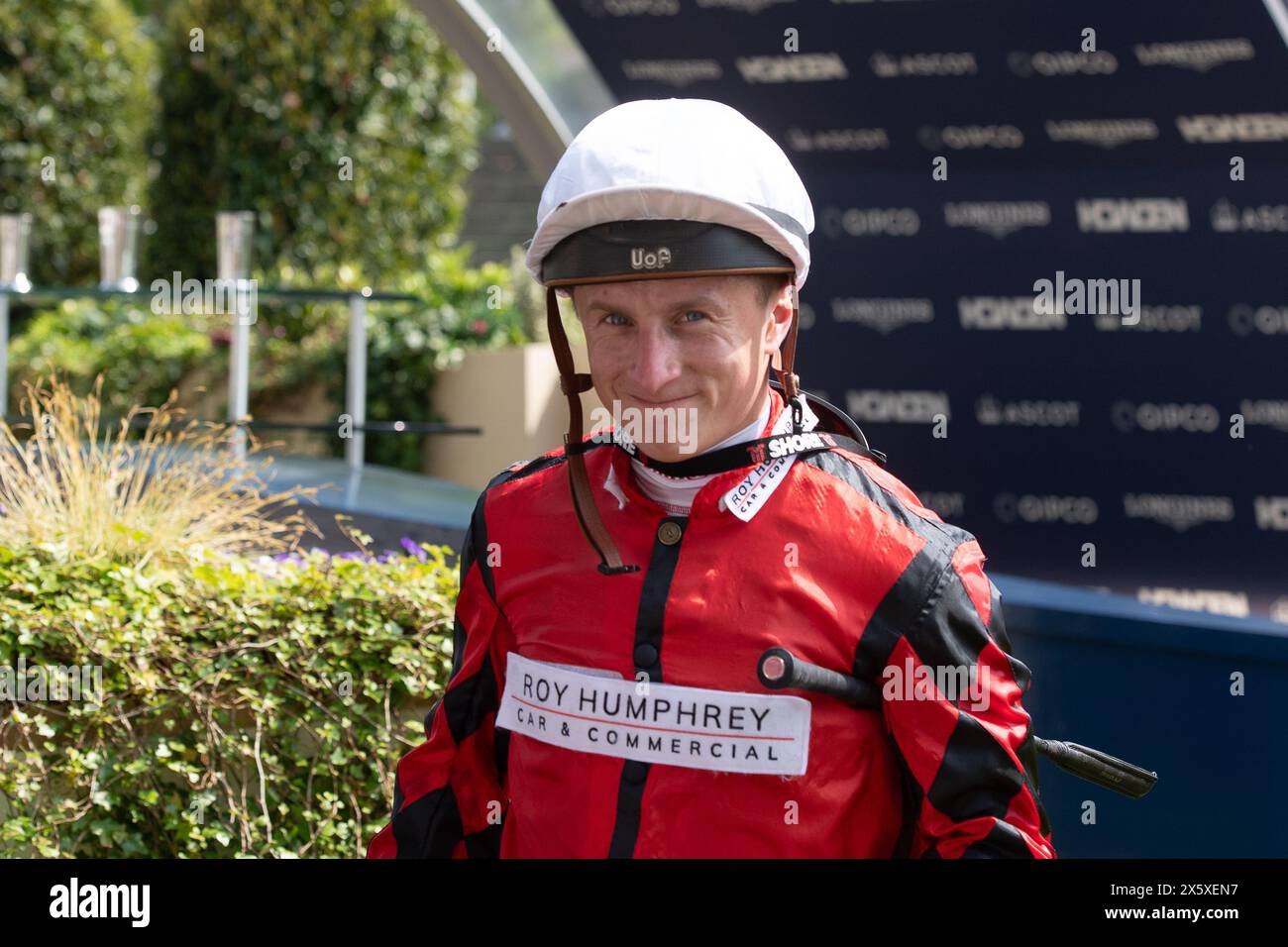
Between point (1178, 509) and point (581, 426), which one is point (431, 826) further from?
point (1178, 509)

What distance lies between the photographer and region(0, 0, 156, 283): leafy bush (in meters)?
12.6

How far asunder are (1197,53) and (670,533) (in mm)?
3169

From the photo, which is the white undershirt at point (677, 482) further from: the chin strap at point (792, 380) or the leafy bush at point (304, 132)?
the leafy bush at point (304, 132)

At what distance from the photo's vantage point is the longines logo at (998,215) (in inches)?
193

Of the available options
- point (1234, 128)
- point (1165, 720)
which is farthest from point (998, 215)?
point (1165, 720)

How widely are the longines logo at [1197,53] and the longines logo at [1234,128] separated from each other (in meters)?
0.15

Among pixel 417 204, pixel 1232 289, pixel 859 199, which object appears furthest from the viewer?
pixel 417 204

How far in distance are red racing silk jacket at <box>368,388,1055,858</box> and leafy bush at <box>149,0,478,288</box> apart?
8372 millimetres

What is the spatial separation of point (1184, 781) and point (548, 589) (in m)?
2.36

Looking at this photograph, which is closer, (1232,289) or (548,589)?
(548,589)

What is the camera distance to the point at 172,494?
467cm

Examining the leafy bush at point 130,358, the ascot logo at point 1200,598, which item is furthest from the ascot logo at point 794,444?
the leafy bush at point 130,358
